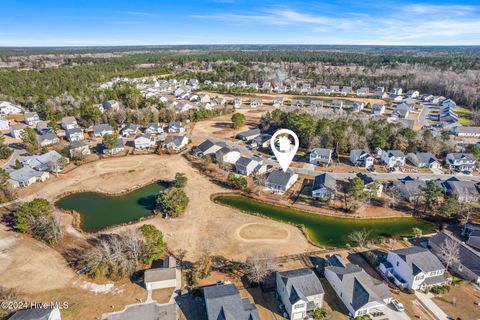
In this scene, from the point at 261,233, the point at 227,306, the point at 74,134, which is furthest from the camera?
the point at 74,134

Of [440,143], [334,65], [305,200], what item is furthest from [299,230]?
[334,65]

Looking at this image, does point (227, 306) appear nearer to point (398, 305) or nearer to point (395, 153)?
point (398, 305)

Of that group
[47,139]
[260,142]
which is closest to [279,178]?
[260,142]

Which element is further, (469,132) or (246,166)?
(469,132)

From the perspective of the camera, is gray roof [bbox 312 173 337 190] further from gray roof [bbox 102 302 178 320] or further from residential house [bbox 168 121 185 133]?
residential house [bbox 168 121 185 133]

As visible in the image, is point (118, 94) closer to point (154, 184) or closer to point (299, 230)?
point (154, 184)

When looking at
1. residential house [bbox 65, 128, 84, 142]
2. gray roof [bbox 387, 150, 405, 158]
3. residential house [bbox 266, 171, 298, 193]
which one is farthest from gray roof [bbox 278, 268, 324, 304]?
residential house [bbox 65, 128, 84, 142]

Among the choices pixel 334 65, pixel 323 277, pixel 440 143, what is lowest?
pixel 323 277
